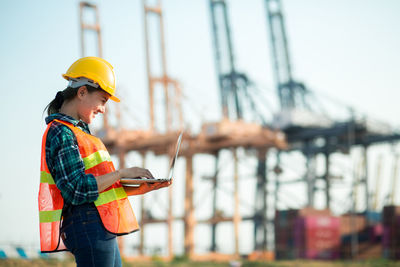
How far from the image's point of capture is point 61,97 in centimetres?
250

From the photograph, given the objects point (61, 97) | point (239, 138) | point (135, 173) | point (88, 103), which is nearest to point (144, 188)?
point (135, 173)

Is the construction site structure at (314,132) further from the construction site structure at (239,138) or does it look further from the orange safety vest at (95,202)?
the orange safety vest at (95,202)

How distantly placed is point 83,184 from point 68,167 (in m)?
0.09

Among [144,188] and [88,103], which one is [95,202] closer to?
[144,188]

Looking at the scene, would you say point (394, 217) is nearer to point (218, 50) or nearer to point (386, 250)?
point (386, 250)

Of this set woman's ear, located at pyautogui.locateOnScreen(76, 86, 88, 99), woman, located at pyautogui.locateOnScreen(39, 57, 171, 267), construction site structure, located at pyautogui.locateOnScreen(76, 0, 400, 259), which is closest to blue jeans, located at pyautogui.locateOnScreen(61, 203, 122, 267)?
woman, located at pyautogui.locateOnScreen(39, 57, 171, 267)

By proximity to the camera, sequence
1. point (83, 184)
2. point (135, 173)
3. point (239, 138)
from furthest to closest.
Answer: point (239, 138)
point (135, 173)
point (83, 184)

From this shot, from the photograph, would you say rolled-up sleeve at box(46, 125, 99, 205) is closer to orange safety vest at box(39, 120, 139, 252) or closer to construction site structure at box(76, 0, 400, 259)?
orange safety vest at box(39, 120, 139, 252)

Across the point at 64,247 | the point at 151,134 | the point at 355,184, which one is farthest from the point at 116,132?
the point at 64,247

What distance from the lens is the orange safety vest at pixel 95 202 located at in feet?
7.37

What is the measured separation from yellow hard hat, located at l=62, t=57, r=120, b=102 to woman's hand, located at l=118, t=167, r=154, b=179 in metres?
0.32

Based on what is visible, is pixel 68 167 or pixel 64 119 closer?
pixel 68 167

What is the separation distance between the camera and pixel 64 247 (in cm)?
235

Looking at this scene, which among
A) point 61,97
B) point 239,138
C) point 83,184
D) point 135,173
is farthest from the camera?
point 239,138
